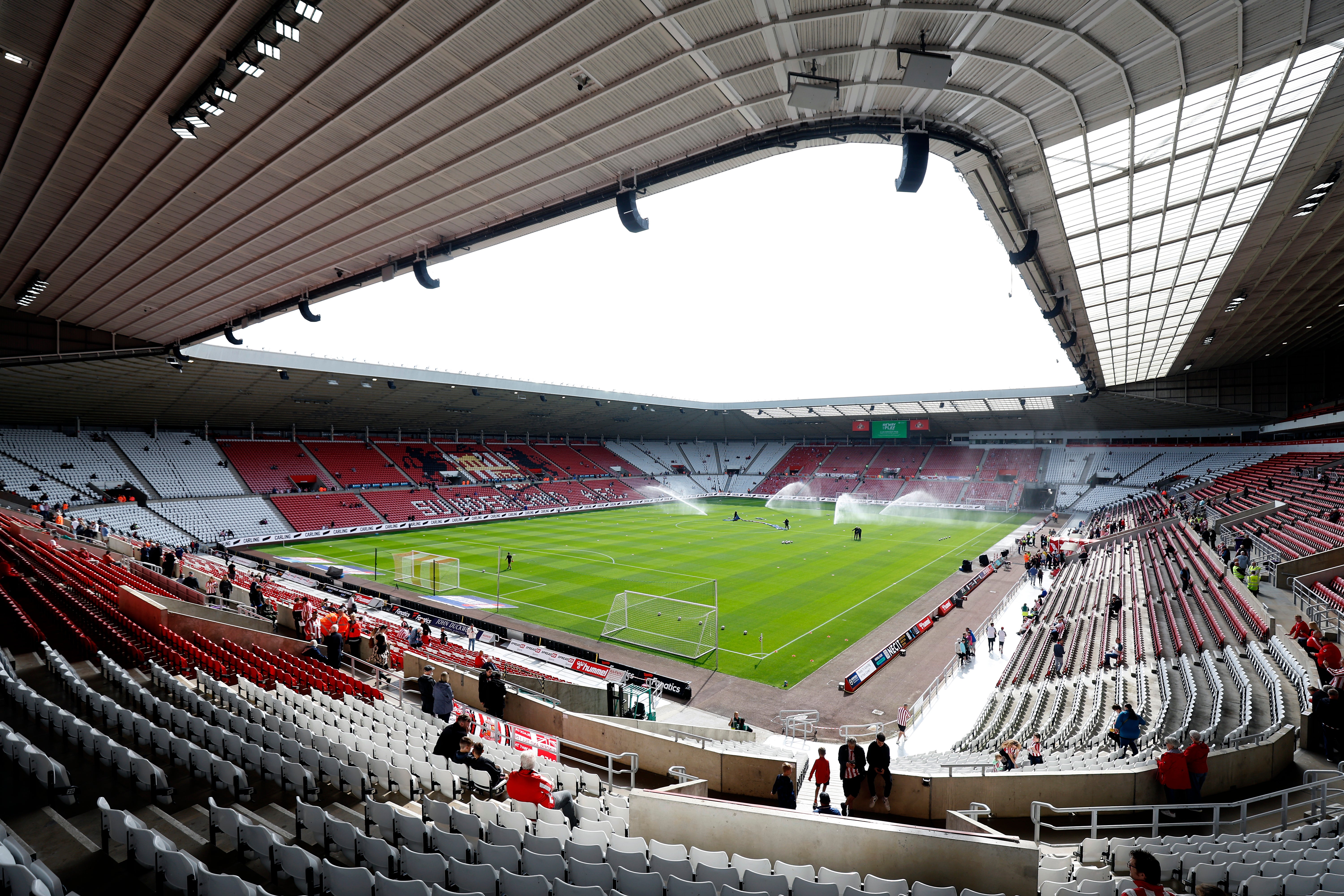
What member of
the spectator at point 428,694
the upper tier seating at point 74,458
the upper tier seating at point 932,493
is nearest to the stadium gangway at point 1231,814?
the spectator at point 428,694

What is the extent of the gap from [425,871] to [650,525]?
45.0 m

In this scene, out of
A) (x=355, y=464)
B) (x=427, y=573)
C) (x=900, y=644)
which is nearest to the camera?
(x=900, y=644)

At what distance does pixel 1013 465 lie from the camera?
66250mm

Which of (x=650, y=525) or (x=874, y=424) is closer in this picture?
(x=650, y=525)

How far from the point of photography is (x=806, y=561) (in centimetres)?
3519

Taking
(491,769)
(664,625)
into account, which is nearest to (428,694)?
(491,769)

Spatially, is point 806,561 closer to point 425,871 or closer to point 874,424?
point 425,871

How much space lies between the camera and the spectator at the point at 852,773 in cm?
823

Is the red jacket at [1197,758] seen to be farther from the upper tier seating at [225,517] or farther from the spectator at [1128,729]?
the upper tier seating at [225,517]

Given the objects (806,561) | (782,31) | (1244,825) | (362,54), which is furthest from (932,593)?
(362,54)

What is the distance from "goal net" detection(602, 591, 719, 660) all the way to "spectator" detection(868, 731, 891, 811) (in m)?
12.2

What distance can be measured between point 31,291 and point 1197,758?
101 feet

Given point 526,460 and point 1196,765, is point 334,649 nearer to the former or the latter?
point 1196,765

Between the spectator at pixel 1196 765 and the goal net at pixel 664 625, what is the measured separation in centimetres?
1415
